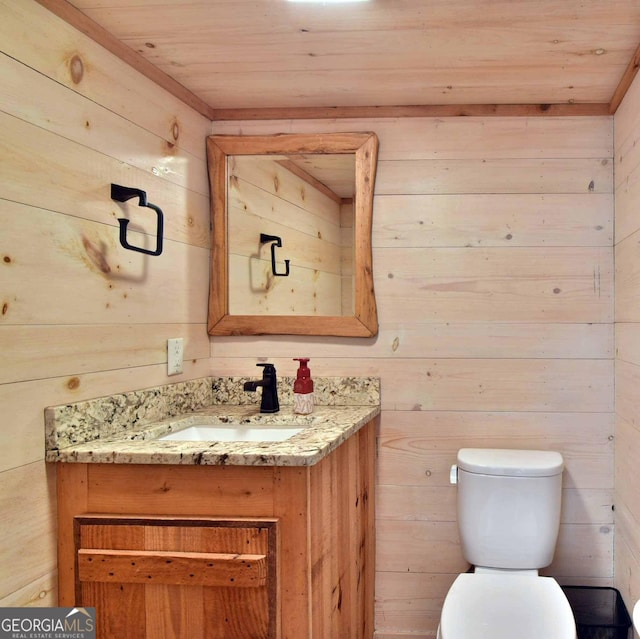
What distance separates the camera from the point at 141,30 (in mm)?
1547

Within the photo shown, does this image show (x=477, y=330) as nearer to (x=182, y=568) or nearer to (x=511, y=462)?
(x=511, y=462)

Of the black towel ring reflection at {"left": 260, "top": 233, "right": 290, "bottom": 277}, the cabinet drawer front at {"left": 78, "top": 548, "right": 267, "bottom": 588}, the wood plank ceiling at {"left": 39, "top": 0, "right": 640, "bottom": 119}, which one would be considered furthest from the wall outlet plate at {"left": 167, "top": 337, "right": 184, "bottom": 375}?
the wood plank ceiling at {"left": 39, "top": 0, "right": 640, "bottom": 119}

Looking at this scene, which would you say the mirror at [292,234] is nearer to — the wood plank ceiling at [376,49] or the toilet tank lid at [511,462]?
the wood plank ceiling at [376,49]

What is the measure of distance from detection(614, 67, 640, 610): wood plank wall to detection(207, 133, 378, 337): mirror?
789 mm

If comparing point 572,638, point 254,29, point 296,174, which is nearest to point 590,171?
point 296,174

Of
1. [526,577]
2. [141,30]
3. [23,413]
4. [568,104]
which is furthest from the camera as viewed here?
[568,104]

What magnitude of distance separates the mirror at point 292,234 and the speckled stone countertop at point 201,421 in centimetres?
22

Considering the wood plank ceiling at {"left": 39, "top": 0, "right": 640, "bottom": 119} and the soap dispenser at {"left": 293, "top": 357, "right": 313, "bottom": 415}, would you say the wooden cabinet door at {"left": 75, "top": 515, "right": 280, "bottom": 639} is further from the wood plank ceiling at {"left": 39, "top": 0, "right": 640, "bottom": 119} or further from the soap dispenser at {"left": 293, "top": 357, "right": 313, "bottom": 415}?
the wood plank ceiling at {"left": 39, "top": 0, "right": 640, "bottom": 119}

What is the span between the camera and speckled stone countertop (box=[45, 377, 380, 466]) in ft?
4.39

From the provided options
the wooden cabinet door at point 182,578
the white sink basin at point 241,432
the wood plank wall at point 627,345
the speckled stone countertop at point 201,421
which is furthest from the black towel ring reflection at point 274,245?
the wood plank wall at point 627,345

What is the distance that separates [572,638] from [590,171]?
4.70ft

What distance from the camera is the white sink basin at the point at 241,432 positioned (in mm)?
1823

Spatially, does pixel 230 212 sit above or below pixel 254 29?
below

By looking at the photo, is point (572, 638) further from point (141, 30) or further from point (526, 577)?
point (141, 30)
